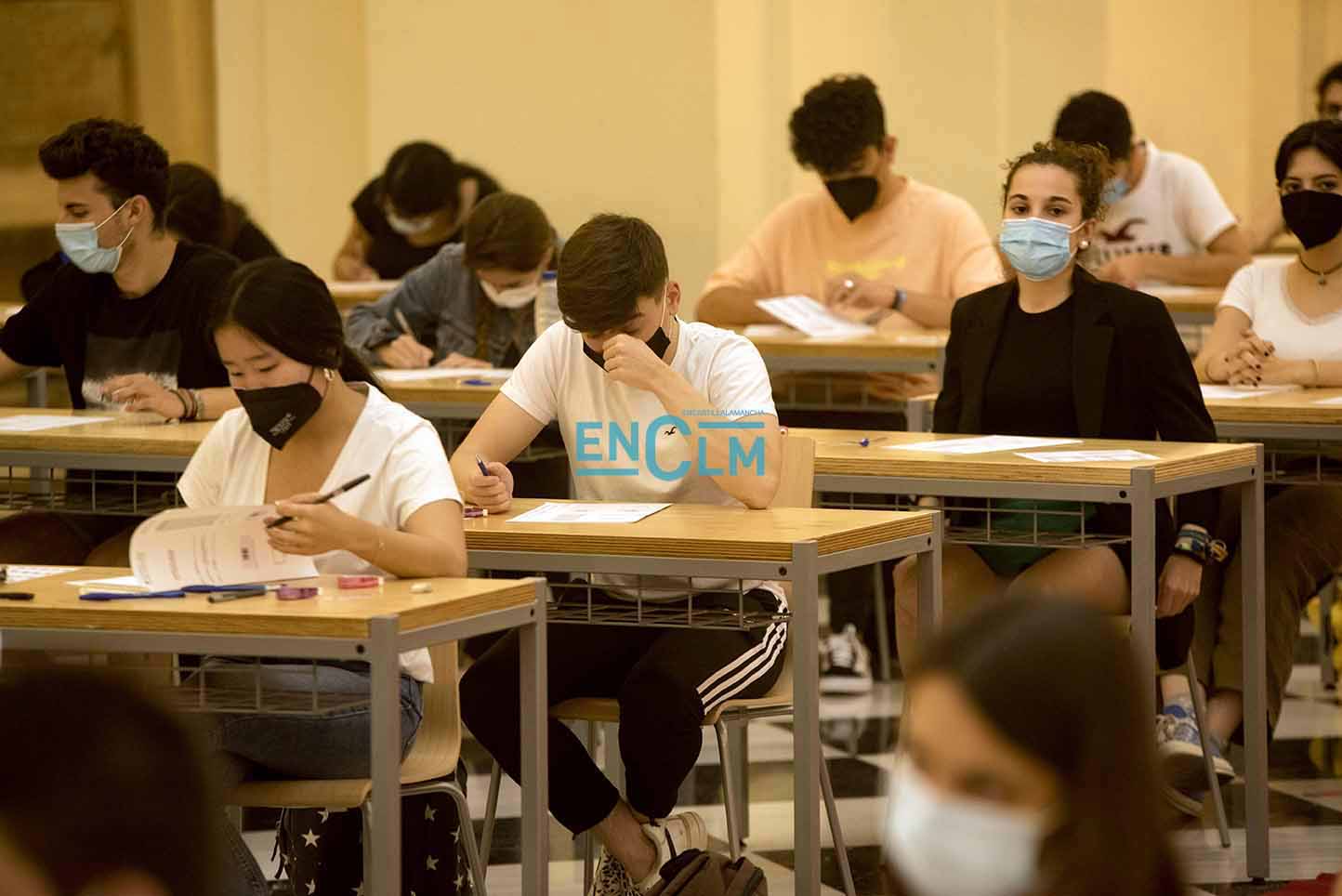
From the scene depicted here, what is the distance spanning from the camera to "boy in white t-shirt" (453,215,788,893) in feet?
10.4

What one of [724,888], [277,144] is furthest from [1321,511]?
[277,144]

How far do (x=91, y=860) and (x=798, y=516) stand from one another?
219 centimetres

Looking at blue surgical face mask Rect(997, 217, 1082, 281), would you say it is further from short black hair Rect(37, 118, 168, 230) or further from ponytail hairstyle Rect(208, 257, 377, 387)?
short black hair Rect(37, 118, 168, 230)

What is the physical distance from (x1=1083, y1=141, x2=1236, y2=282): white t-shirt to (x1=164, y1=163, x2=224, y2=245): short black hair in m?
2.64

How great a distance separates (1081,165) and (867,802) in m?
1.38

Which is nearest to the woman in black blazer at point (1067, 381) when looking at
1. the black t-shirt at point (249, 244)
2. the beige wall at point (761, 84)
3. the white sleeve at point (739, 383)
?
the white sleeve at point (739, 383)

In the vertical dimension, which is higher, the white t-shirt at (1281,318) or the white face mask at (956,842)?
the white t-shirt at (1281,318)

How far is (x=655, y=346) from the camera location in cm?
345

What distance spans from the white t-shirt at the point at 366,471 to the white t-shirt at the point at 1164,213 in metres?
3.76

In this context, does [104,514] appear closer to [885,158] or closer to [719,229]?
[885,158]

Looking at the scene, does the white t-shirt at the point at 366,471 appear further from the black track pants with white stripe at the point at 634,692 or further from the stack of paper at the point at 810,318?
the stack of paper at the point at 810,318

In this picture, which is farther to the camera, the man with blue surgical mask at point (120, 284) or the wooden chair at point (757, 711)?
the man with blue surgical mask at point (120, 284)

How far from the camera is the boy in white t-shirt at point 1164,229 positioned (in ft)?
20.2

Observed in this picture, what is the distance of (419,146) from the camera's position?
21.9 feet
